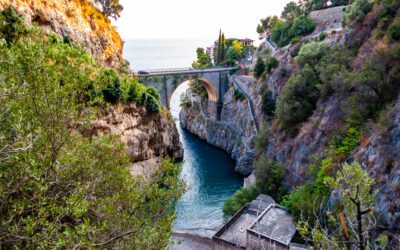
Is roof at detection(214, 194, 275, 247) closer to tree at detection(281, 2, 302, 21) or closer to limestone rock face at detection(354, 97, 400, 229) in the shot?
limestone rock face at detection(354, 97, 400, 229)

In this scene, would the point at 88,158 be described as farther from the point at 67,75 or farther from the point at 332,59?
the point at 332,59

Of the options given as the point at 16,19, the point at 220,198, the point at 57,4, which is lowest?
the point at 220,198

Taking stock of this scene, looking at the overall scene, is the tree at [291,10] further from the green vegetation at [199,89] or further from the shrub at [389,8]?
the shrub at [389,8]

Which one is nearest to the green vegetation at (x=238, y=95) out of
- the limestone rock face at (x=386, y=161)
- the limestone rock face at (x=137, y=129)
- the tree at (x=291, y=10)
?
the limestone rock face at (x=137, y=129)

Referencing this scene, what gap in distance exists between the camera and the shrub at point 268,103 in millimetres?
34975

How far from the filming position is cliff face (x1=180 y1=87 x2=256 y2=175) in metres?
36.8

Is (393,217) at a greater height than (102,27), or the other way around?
(102,27)

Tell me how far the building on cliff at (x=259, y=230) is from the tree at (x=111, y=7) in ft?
96.3

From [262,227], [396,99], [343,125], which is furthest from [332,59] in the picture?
[262,227]

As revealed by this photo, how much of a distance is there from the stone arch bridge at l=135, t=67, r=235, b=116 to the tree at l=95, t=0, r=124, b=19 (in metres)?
8.41

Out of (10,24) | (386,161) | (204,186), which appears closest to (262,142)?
(204,186)

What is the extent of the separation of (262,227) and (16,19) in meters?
20.4

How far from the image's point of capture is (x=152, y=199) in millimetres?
9953

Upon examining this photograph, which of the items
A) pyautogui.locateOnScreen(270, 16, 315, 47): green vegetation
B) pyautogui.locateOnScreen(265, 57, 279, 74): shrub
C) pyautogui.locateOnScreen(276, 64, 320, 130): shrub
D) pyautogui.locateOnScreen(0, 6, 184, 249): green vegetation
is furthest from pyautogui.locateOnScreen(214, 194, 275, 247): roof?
pyautogui.locateOnScreen(270, 16, 315, 47): green vegetation
